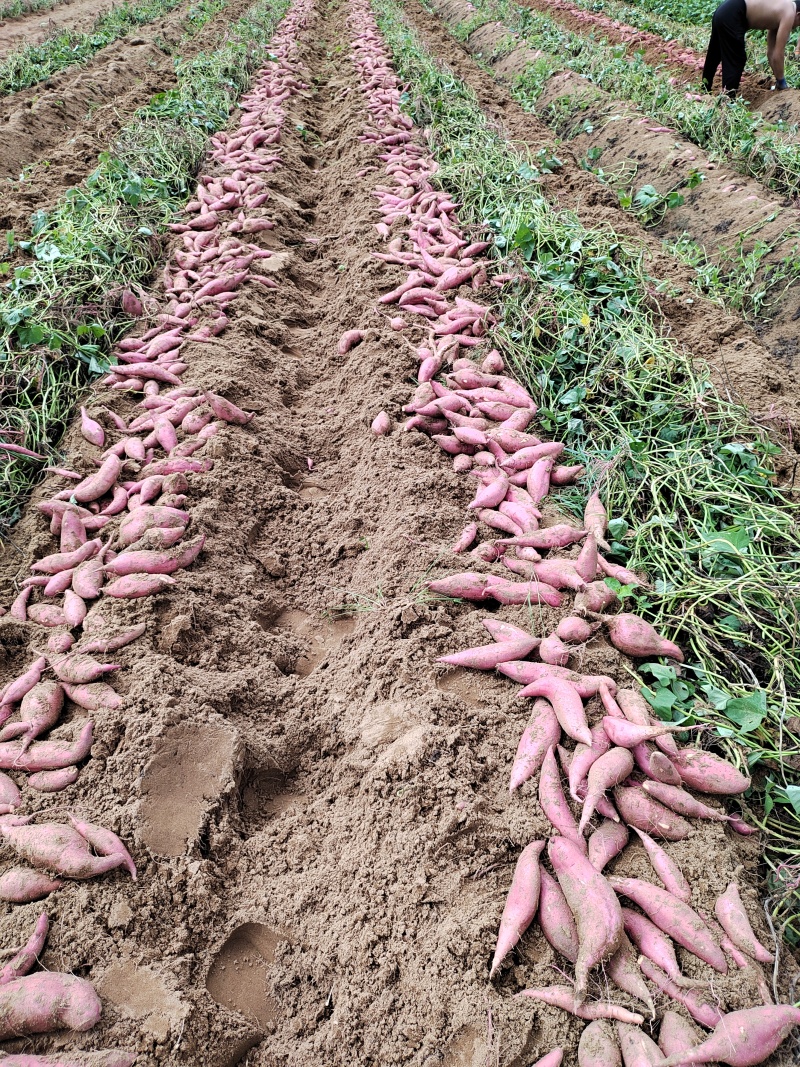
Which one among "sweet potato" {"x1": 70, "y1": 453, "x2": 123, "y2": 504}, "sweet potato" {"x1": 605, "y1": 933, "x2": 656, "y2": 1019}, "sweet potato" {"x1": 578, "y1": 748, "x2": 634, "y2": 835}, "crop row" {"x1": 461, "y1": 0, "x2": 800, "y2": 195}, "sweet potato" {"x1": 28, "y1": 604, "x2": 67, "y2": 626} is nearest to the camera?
"sweet potato" {"x1": 605, "y1": 933, "x2": 656, "y2": 1019}

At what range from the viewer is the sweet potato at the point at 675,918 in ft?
4.15

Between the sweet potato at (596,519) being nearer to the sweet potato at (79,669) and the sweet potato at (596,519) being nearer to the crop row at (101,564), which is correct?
the crop row at (101,564)

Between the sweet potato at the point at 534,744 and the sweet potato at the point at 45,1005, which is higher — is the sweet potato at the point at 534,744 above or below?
above

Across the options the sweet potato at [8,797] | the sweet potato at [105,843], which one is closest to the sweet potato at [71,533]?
the sweet potato at [8,797]

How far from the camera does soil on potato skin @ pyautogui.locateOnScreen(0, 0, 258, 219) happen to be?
184 inches

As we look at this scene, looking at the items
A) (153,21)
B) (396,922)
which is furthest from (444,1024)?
(153,21)

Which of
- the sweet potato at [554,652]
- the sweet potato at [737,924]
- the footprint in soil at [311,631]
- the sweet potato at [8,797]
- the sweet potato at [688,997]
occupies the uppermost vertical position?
the sweet potato at [554,652]

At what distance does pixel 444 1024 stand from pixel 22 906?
0.99m

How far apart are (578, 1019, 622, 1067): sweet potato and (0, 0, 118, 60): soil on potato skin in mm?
11655

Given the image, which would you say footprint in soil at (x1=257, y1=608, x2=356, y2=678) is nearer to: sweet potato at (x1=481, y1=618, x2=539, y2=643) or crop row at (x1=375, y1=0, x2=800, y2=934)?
sweet potato at (x1=481, y1=618, x2=539, y2=643)

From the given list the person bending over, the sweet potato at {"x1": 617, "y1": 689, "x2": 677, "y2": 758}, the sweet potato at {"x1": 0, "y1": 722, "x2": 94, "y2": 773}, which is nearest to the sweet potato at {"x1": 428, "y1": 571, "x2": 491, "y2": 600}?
the sweet potato at {"x1": 617, "y1": 689, "x2": 677, "y2": 758}

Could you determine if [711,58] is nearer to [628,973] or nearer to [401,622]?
[401,622]

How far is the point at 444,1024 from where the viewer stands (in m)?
1.26

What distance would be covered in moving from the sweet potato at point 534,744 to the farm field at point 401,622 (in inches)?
0.4
